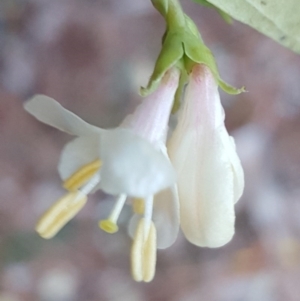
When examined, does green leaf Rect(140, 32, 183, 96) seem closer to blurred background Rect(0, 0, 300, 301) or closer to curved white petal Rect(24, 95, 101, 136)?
curved white petal Rect(24, 95, 101, 136)

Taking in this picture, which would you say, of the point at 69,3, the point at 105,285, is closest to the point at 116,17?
the point at 69,3

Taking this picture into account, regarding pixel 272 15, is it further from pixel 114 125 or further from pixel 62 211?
pixel 114 125

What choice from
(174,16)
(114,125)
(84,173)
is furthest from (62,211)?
(114,125)

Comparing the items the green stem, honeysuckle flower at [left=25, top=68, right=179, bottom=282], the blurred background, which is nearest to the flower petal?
honeysuckle flower at [left=25, top=68, right=179, bottom=282]

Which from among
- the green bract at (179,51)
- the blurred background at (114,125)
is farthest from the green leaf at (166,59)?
the blurred background at (114,125)

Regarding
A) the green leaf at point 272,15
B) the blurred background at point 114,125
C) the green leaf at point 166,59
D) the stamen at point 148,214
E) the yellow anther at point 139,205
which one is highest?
the green leaf at point 272,15

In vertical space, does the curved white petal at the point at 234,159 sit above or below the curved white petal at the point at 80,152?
above

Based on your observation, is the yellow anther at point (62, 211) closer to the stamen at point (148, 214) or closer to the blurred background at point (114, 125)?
the stamen at point (148, 214)
